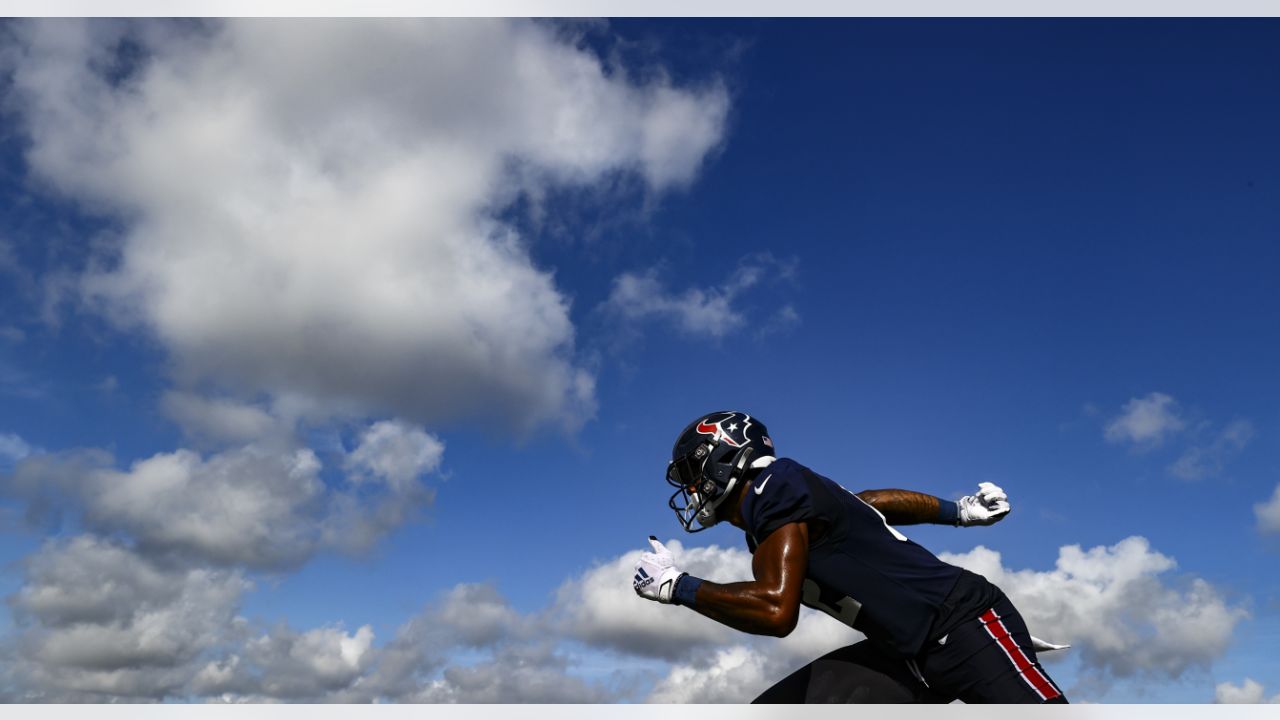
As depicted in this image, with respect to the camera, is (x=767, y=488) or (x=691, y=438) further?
(x=691, y=438)

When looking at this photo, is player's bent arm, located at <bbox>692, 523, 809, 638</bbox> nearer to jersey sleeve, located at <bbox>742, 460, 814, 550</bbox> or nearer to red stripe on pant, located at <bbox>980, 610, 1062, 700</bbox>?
jersey sleeve, located at <bbox>742, 460, 814, 550</bbox>

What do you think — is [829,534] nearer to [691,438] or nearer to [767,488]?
[767,488]

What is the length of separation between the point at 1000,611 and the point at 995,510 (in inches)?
55.0

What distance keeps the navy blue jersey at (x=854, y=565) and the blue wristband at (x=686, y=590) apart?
1.82ft

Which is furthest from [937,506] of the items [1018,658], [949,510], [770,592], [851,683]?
[770,592]

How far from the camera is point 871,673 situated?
270 inches

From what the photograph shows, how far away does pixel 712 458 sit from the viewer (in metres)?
7.39

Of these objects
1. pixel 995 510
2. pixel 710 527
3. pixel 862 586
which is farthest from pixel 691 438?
pixel 995 510

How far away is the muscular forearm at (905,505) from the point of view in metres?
8.06

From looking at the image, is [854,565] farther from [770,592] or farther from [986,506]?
[986,506]

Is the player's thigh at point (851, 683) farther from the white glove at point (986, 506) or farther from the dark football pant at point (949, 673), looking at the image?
the white glove at point (986, 506)

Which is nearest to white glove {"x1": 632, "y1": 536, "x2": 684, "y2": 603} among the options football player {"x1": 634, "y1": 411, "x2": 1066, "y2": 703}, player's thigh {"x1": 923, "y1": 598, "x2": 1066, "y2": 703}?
football player {"x1": 634, "y1": 411, "x2": 1066, "y2": 703}

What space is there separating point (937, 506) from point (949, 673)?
183 centimetres

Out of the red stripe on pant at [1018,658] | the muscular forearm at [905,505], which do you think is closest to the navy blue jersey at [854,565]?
the red stripe on pant at [1018,658]
